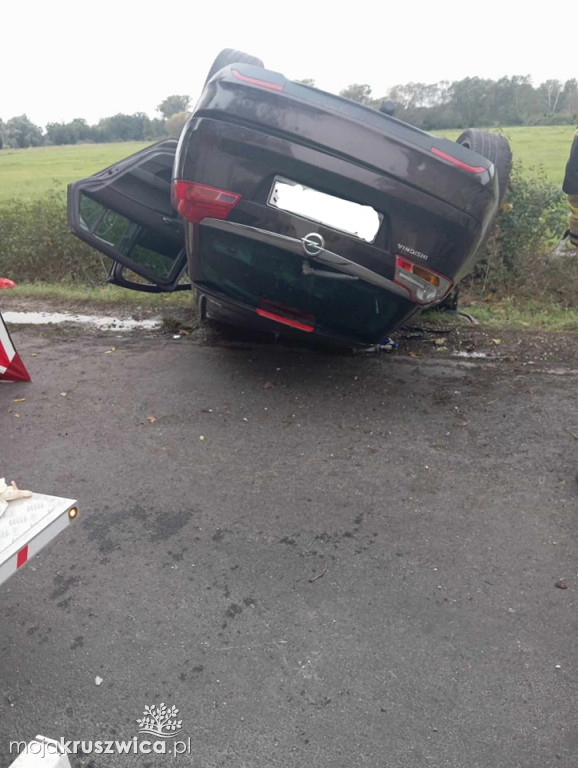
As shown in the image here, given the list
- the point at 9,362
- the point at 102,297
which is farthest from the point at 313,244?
the point at 102,297

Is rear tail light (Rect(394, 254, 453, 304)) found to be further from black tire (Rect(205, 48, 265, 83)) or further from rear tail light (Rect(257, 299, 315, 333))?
black tire (Rect(205, 48, 265, 83))

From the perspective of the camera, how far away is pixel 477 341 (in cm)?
541

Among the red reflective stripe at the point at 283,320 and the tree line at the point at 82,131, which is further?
the tree line at the point at 82,131

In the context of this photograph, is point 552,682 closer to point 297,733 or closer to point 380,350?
point 297,733

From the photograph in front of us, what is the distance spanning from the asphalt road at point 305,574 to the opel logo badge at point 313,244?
3.72 feet

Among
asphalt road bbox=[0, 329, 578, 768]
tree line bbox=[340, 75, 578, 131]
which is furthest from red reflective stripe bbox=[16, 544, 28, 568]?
tree line bbox=[340, 75, 578, 131]

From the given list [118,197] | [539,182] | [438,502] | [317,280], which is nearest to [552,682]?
[438,502]

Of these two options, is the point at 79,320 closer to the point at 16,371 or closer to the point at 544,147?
the point at 16,371

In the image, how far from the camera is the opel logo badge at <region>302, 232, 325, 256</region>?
346 cm

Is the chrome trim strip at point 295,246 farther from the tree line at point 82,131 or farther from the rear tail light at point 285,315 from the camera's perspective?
the tree line at point 82,131

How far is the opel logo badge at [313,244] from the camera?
11.4 ft

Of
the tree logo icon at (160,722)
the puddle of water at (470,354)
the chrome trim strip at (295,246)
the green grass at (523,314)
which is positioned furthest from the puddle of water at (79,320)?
the tree logo icon at (160,722)

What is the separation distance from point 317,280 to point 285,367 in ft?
3.33

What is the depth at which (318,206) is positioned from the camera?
346 centimetres
